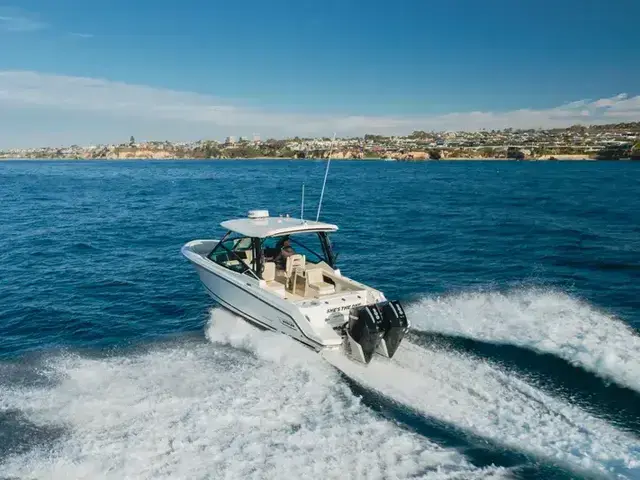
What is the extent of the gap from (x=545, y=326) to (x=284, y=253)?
690 cm

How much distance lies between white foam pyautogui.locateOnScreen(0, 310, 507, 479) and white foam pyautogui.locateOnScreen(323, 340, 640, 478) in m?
0.74

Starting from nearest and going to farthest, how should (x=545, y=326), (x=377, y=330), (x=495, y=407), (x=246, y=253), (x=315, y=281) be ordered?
(x=495, y=407) < (x=377, y=330) < (x=545, y=326) < (x=315, y=281) < (x=246, y=253)

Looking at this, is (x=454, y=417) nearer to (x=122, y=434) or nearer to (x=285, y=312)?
(x=285, y=312)

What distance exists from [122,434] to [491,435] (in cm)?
589

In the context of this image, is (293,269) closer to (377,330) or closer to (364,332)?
(364,332)

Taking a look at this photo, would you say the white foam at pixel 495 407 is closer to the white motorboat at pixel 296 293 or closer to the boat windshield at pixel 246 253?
the white motorboat at pixel 296 293

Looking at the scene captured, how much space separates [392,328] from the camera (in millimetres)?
10594

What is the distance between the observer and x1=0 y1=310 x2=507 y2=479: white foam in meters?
7.58

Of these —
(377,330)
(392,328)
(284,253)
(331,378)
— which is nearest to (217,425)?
(331,378)

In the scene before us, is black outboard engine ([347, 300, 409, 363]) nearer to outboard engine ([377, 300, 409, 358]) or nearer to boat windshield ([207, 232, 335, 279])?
outboard engine ([377, 300, 409, 358])

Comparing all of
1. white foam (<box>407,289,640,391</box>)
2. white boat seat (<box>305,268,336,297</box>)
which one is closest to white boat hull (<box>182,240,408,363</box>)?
white boat seat (<box>305,268,336,297</box>)

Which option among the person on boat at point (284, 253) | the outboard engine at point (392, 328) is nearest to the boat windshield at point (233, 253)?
the person on boat at point (284, 253)

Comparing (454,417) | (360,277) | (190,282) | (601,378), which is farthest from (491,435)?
(190,282)

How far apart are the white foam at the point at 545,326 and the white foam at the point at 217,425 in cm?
418
